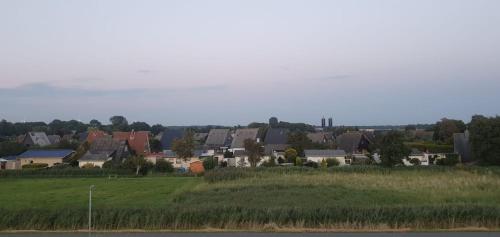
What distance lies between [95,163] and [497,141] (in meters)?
42.6

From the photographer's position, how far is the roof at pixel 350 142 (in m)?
74.2

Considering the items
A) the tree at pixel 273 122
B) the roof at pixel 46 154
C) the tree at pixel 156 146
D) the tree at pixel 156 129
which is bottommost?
the roof at pixel 46 154

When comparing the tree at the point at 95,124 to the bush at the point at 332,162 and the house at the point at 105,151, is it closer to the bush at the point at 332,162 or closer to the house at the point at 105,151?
the house at the point at 105,151

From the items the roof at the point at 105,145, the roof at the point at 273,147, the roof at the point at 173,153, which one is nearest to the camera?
the roof at the point at 105,145

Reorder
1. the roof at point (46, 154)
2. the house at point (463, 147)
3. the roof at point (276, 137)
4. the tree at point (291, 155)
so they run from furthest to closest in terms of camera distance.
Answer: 1. the roof at point (276, 137)
2. the roof at point (46, 154)
3. the tree at point (291, 155)
4. the house at point (463, 147)

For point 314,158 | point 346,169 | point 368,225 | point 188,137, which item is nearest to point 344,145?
point 314,158

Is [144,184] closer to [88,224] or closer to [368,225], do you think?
[88,224]

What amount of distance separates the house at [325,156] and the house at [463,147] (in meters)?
13.0

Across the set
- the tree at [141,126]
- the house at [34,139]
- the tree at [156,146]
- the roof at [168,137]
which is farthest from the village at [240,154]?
A: the tree at [141,126]

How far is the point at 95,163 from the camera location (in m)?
60.4

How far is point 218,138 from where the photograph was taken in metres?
90.8

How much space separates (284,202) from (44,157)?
48.5 metres

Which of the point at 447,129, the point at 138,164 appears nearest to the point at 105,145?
the point at 138,164

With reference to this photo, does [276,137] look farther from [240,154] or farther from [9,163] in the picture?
[9,163]
